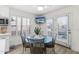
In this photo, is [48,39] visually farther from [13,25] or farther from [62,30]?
[13,25]

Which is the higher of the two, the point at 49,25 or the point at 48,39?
the point at 49,25

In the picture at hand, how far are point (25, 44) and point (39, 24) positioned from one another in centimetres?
53

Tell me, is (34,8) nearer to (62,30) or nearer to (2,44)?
(62,30)

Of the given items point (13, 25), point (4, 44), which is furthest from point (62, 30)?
point (4, 44)

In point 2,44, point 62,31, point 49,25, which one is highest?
point 49,25

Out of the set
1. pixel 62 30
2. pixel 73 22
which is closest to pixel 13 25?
pixel 62 30

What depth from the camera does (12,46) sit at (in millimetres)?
1923

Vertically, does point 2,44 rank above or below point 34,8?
below

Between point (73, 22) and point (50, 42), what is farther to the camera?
point (50, 42)

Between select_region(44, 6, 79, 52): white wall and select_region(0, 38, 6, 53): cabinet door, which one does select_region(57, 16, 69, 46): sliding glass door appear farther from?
select_region(0, 38, 6, 53): cabinet door

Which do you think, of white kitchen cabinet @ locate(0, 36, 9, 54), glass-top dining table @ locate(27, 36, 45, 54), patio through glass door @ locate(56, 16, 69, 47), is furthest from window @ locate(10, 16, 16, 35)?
patio through glass door @ locate(56, 16, 69, 47)
